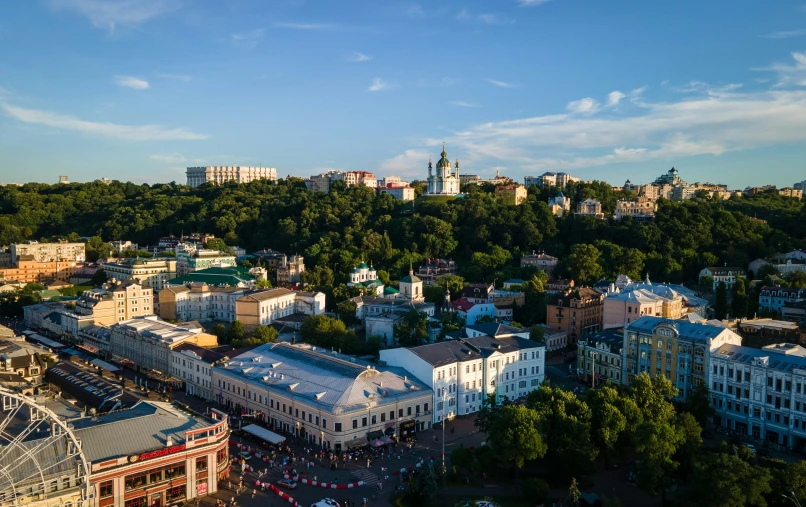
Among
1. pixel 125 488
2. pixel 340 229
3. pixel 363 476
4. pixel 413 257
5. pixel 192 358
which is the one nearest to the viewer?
pixel 125 488

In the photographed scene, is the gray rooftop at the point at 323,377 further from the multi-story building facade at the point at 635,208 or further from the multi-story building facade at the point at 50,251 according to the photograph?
the multi-story building facade at the point at 50,251

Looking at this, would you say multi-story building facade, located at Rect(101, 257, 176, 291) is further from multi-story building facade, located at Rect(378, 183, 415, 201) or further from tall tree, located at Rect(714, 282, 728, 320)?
tall tree, located at Rect(714, 282, 728, 320)

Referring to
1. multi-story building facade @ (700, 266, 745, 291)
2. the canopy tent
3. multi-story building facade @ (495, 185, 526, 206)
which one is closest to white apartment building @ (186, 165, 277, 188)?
multi-story building facade @ (495, 185, 526, 206)

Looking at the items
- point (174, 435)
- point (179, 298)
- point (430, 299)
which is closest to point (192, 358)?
point (174, 435)

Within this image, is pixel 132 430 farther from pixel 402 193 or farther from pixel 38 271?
pixel 402 193

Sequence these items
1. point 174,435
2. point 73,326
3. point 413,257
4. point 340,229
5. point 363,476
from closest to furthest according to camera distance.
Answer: point 174,435, point 363,476, point 73,326, point 413,257, point 340,229

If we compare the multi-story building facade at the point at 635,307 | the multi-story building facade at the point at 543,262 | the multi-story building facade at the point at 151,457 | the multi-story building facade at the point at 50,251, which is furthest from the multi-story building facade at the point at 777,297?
the multi-story building facade at the point at 50,251

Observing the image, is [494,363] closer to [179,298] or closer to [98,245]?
[179,298]
